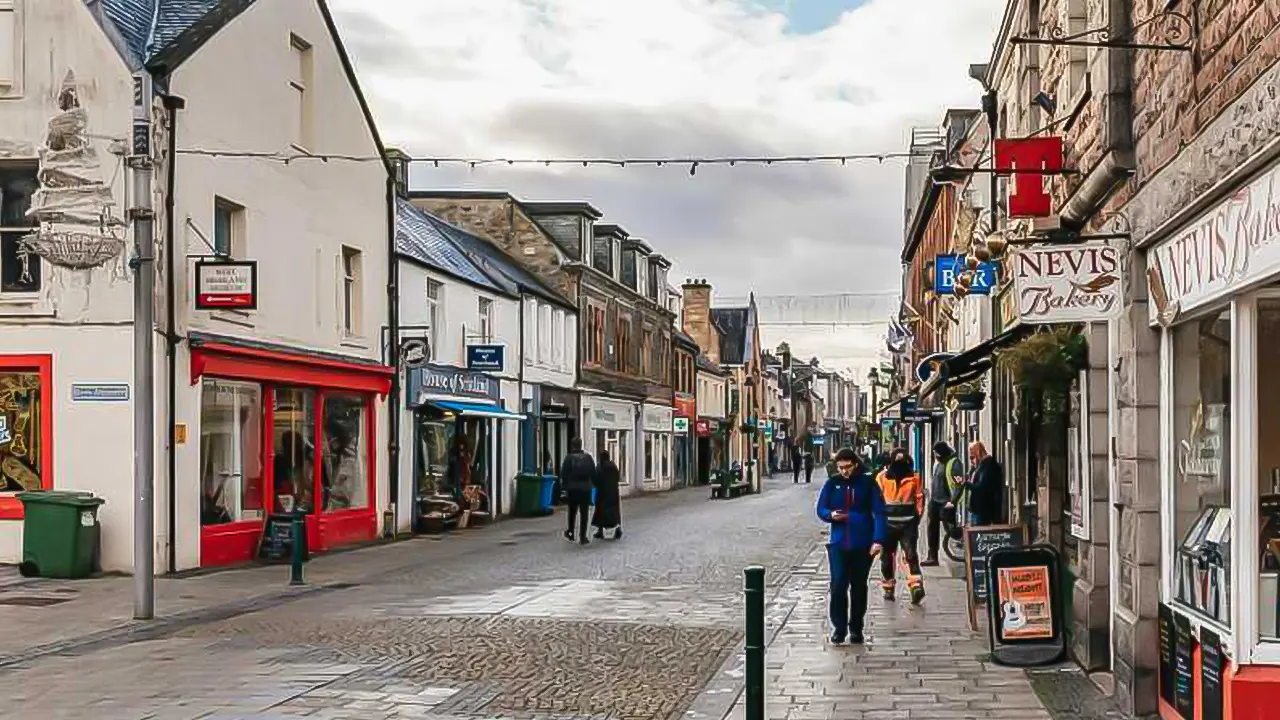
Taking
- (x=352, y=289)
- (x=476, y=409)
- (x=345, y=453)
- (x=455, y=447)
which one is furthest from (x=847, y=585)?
(x=455, y=447)

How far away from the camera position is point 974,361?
16.4 meters

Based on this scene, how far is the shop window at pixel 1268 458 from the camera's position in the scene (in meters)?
7.32

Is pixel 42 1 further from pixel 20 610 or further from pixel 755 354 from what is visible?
pixel 755 354

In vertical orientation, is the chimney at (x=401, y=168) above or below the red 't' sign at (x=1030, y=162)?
above

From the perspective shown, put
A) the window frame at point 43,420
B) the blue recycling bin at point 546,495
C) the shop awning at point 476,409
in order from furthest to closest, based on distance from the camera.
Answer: the blue recycling bin at point 546,495 → the shop awning at point 476,409 → the window frame at point 43,420

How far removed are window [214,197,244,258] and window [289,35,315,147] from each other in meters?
2.59

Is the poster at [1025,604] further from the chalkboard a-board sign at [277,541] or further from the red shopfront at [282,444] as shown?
the chalkboard a-board sign at [277,541]

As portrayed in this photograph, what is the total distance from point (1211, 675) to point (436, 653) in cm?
685

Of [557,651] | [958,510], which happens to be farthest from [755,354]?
[557,651]

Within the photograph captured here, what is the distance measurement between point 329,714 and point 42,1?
13675 mm

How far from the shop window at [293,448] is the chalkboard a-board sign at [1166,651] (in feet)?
54.4

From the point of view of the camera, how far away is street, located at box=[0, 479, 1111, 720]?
10094mm

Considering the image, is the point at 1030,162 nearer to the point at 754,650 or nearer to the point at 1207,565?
the point at 1207,565

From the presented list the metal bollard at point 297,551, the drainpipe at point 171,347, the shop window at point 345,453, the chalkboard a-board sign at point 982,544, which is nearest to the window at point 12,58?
the drainpipe at point 171,347
